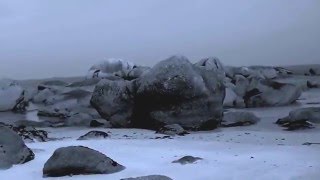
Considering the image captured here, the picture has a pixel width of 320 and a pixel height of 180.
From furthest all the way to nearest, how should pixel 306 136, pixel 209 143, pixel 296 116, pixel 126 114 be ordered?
pixel 126 114
pixel 296 116
pixel 306 136
pixel 209 143

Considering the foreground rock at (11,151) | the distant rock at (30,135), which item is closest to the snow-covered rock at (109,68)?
the distant rock at (30,135)

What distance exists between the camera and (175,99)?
920 cm

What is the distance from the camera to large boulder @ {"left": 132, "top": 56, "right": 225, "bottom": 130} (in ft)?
29.8

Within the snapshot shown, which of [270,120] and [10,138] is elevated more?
[10,138]

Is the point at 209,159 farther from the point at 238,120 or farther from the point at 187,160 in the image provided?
the point at 238,120

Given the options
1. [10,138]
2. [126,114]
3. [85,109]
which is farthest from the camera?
[85,109]

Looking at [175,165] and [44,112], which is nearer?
[175,165]

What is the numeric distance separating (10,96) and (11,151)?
11519mm

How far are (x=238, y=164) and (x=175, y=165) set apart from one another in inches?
25.2

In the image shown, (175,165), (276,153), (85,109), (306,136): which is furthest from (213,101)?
(85,109)

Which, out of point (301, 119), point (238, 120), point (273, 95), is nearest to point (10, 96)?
point (273, 95)

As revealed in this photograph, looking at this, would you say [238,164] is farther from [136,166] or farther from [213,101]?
[213,101]

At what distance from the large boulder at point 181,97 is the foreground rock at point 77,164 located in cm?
450

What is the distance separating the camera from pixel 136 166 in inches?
184
